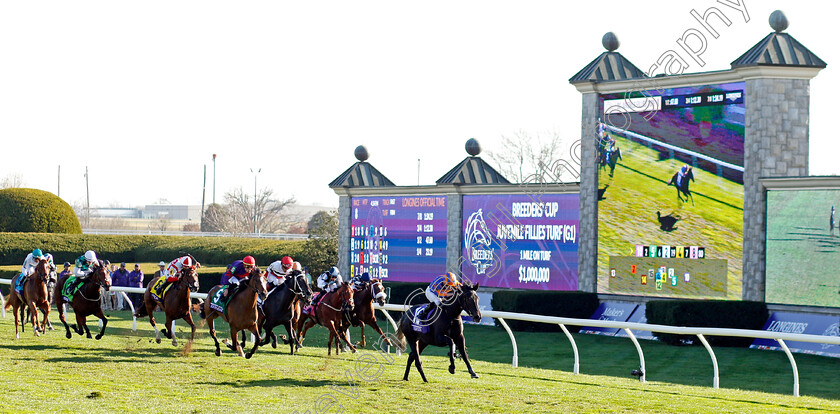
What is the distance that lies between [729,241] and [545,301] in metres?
3.44

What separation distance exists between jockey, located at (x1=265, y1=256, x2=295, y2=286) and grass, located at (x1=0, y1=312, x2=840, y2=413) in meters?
0.93

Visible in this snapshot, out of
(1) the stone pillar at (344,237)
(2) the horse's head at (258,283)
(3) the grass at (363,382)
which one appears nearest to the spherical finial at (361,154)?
(1) the stone pillar at (344,237)

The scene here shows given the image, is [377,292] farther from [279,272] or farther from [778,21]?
[778,21]

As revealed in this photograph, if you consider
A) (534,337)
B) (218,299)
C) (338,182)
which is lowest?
(534,337)

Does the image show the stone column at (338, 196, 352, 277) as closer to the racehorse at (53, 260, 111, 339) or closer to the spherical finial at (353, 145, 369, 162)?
the spherical finial at (353, 145, 369, 162)

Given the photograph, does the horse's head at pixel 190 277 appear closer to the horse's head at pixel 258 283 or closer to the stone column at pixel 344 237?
the horse's head at pixel 258 283

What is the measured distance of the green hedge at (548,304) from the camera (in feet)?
52.7

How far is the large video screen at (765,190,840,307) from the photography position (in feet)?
43.7

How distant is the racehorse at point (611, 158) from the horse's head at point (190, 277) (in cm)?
800

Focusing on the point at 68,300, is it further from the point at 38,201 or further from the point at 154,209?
the point at 154,209

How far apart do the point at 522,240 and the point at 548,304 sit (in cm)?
166

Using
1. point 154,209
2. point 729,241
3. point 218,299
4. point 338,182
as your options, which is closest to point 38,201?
point 338,182

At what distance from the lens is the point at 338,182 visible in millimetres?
20891

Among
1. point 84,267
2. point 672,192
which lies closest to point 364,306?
point 84,267
